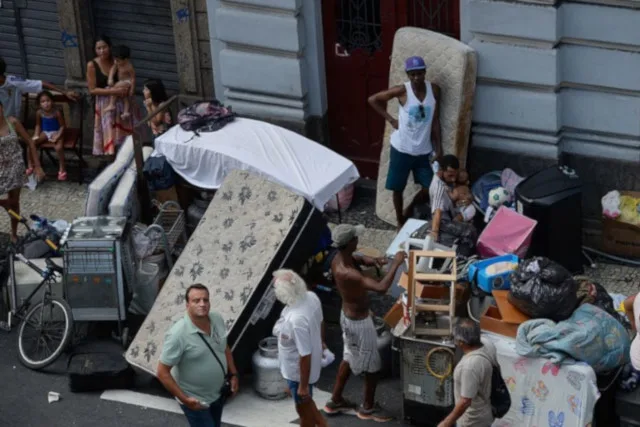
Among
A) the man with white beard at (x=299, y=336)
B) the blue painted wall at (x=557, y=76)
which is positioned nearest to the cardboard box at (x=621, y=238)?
the blue painted wall at (x=557, y=76)

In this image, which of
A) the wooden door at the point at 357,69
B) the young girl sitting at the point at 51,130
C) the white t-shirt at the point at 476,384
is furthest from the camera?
the young girl sitting at the point at 51,130

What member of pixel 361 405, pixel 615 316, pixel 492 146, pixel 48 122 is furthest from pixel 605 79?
pixel 48 122

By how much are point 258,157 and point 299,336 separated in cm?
328

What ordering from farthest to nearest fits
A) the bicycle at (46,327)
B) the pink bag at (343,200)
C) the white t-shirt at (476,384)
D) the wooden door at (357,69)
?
the pink bag at (343,200) → the wooden door at (357,69) → the bicycle at (46,327) → the white t-shirt at (476,384)

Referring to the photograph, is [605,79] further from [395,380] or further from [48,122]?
[48,122]

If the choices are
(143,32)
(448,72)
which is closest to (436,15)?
(448,72)

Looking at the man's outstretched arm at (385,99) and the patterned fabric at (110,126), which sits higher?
the man's outstretched arm at (385,99)

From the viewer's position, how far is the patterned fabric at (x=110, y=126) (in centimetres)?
1670

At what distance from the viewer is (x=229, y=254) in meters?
13.6

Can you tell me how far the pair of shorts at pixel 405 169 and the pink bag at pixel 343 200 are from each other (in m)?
0.77

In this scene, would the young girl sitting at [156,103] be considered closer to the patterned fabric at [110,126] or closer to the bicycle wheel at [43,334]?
the patterned fabric at [110,126]

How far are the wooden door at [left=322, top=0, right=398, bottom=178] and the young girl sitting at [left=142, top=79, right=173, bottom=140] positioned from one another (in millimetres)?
1682

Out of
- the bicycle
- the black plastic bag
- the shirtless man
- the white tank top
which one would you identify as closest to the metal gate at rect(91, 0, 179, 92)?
the white tank top

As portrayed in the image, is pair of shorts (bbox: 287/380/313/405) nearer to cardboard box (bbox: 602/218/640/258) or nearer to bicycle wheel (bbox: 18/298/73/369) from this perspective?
bicycle wheel (bbox: 18/298/73/369)
